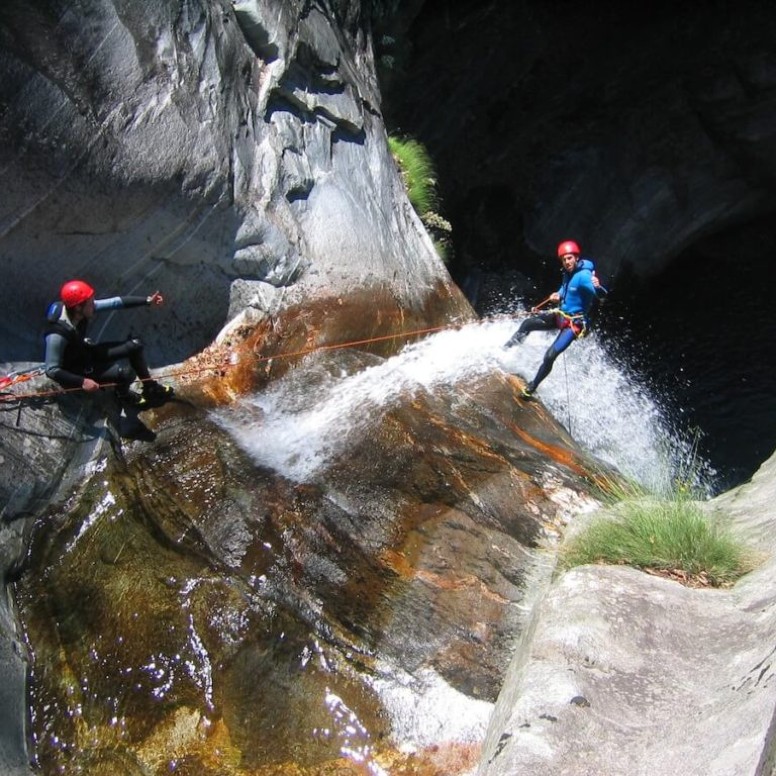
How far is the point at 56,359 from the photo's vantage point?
18.4 feet

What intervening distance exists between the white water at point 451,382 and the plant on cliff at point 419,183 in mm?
2074

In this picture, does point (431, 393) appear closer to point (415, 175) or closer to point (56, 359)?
point (56, 359)

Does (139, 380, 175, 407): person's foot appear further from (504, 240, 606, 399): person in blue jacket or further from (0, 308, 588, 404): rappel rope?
(504, 240, 606, 399): person in blue jacket

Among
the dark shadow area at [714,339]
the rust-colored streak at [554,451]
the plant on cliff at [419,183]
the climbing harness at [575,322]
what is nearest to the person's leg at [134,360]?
the rust-colored streak at [554,451]

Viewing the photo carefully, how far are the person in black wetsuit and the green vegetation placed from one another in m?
3.64

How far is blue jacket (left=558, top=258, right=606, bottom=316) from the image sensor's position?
7469 mm

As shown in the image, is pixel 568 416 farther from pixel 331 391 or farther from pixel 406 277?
pixel 331 391

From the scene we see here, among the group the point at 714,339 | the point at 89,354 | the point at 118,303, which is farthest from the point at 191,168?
the point at 714,339

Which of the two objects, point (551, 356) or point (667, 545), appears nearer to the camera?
point (667, 545)

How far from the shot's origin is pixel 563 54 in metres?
13.1

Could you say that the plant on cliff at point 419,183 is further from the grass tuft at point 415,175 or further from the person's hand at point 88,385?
the person's hand at point 88,385

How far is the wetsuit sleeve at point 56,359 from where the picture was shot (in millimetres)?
5598

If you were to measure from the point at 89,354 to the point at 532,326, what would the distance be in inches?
172

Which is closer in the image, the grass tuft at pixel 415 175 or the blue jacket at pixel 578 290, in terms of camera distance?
the blue jacket at pixel 578 290
